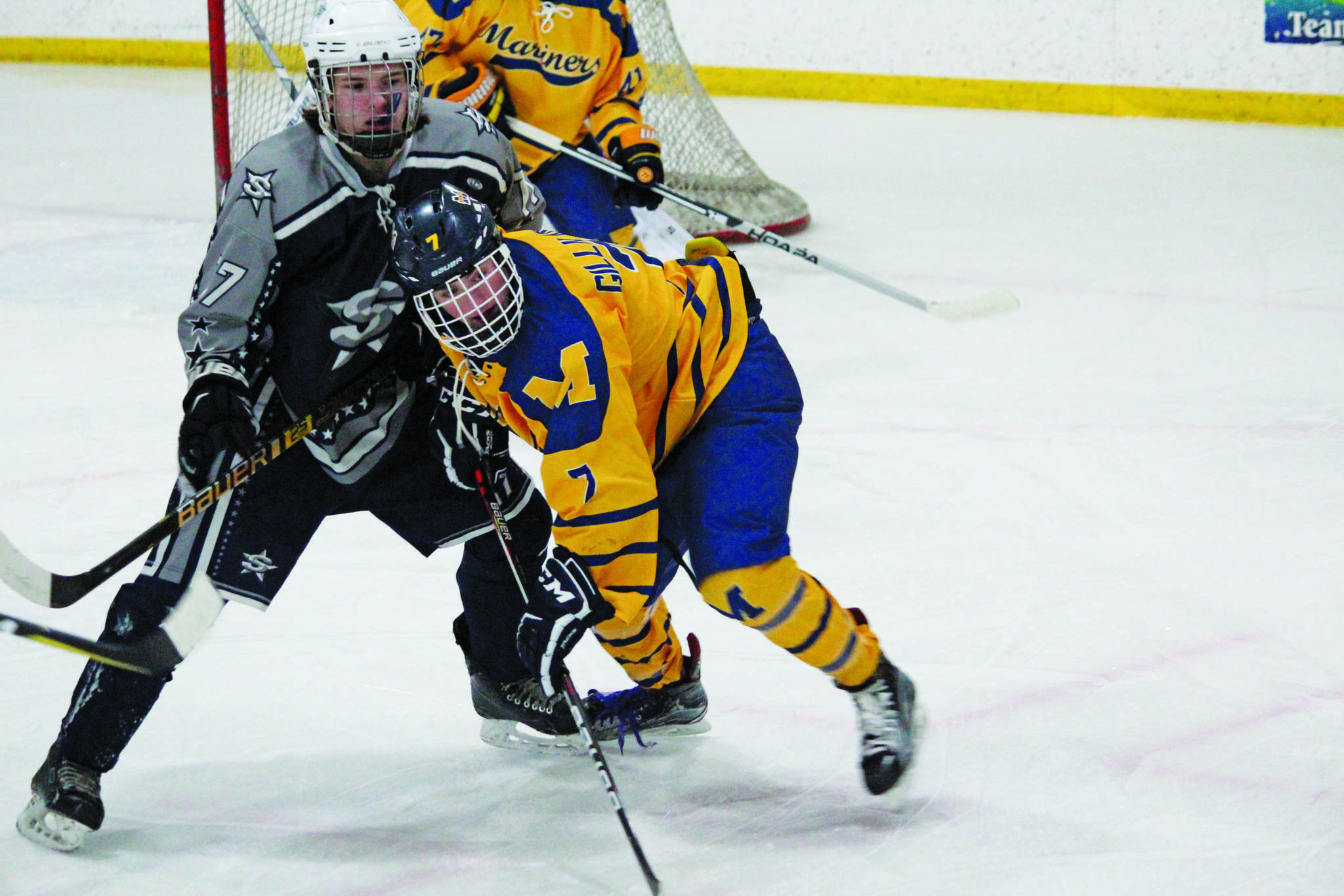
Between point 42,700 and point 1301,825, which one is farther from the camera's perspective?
point 42,700

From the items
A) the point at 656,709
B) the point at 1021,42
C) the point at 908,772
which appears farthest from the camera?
the point at 1021,42

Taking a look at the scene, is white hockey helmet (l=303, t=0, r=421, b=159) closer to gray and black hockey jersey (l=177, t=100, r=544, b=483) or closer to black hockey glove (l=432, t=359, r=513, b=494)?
gray and black hockey jersey (l=177, t=100, r=544, b=483)

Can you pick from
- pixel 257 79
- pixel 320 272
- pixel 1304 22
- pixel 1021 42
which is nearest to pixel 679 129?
pixel 257 79

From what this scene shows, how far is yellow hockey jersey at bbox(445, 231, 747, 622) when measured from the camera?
1714mm

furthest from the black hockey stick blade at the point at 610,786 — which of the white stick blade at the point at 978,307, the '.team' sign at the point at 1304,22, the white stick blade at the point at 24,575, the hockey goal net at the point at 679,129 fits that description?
the '.team' sign at the point at 1304,22

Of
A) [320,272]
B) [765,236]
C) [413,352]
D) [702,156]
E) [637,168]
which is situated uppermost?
[320,272]

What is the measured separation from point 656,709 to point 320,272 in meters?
0.77

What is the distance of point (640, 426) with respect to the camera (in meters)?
1.91

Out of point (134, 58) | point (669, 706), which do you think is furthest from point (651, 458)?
point (134, 58)

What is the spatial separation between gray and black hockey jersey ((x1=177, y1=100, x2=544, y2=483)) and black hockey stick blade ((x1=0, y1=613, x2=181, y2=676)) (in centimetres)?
30

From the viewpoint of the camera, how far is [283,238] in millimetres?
1852

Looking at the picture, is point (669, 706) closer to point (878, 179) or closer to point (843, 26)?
point (878, 179)

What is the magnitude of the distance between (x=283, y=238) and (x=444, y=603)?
3.10 ft

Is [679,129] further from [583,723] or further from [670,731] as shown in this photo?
[583,723]
